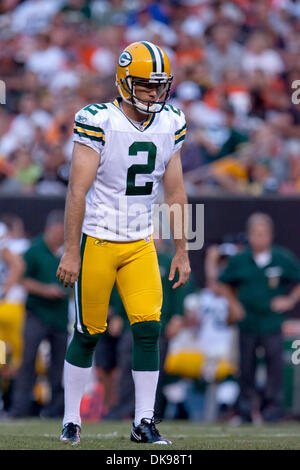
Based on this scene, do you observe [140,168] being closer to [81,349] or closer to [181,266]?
[181,266]

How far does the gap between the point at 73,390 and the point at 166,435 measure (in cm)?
105

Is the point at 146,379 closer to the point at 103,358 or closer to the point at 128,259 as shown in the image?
the point at 128,259

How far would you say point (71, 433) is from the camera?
4.88m

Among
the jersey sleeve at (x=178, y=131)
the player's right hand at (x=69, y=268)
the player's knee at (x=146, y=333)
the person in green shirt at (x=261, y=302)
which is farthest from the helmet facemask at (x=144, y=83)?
the person in green shirt at (x=261, y=302)

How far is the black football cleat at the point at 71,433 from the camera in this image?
4.85m

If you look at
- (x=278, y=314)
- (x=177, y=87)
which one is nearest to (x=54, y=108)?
(x=177, y=87)

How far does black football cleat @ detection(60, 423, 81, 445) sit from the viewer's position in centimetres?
485

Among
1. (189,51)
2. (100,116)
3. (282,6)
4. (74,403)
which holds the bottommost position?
(74,403)

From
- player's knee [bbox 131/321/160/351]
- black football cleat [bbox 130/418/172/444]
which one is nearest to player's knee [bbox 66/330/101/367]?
player's knee [bbox 131/321/160/351]

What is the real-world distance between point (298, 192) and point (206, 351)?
6.07 ft

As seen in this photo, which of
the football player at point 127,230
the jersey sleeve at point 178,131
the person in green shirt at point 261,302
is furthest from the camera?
the person in green shirt at point 261,302

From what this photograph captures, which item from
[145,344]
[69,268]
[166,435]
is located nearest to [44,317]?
[166,435]

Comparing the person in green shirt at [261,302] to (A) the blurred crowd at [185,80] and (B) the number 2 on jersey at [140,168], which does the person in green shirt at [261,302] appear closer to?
(A) the blurred crowd at [185,80]

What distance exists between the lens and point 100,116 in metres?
4.76
